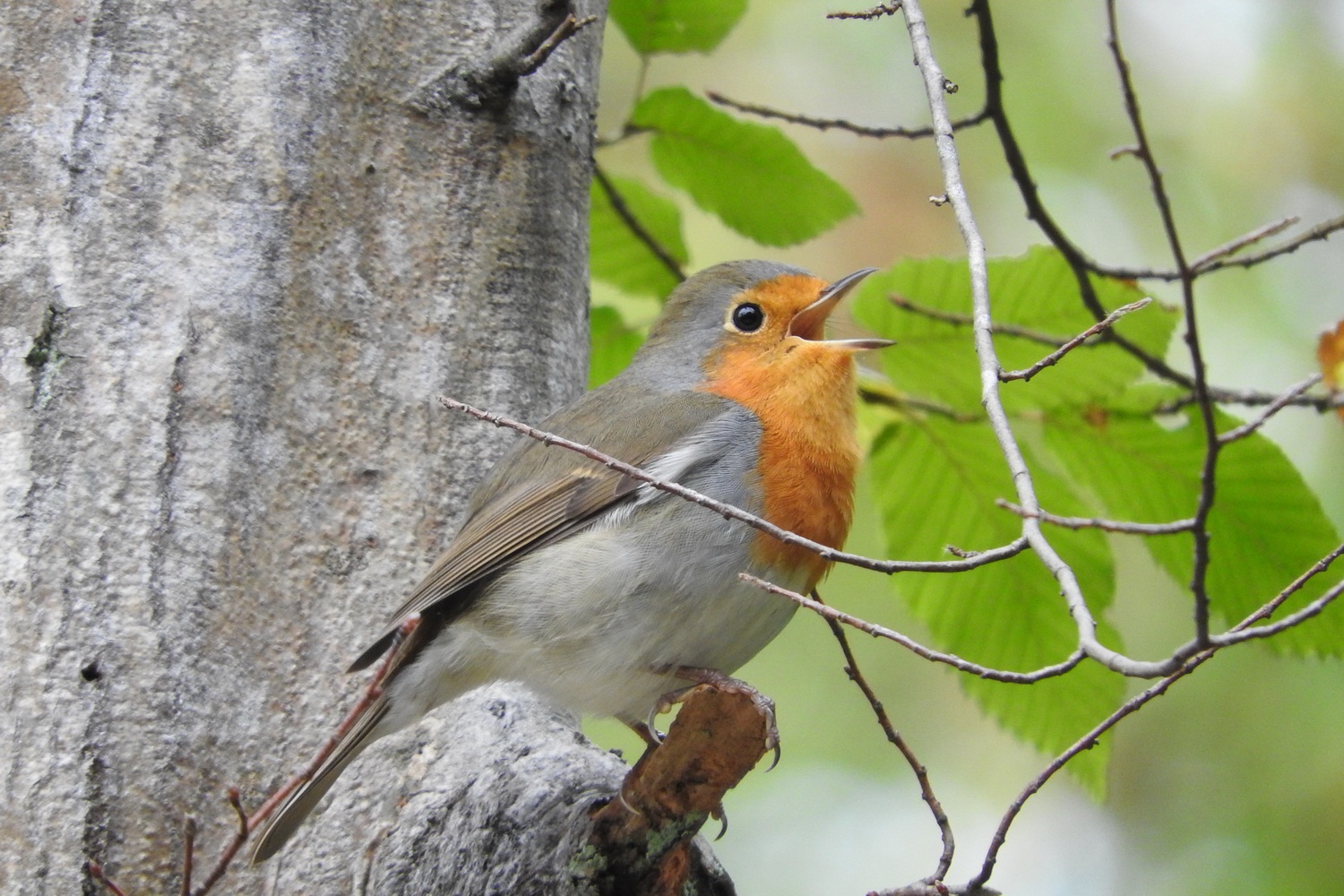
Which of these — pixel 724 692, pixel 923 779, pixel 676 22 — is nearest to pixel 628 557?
pixel 724 692

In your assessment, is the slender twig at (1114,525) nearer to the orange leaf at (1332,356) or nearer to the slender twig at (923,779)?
the slender twig at (923,779)

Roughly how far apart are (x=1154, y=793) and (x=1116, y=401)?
453 cm

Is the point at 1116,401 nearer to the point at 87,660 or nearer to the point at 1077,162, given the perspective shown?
the point at 87,660

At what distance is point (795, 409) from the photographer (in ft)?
10.8

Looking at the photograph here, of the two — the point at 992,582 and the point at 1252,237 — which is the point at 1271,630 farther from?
the point at 992,582

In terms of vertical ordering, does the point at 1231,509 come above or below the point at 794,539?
above

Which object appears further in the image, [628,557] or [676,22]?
[676,22]

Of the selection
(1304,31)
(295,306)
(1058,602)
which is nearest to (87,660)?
(295,306)

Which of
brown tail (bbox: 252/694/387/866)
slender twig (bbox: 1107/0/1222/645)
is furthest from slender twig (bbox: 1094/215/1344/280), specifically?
brown tail (bbox: 252/694/387/866)

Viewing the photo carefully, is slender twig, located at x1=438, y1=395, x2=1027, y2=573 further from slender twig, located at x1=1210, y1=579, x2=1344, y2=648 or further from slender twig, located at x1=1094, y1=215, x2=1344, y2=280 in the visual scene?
slender twig, located at x1=1094, y1=215, x2=1344, y2=280

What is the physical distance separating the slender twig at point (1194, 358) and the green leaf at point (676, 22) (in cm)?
149

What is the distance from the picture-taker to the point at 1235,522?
127 inches

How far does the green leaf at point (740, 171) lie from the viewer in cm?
364

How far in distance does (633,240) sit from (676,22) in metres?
0.72
